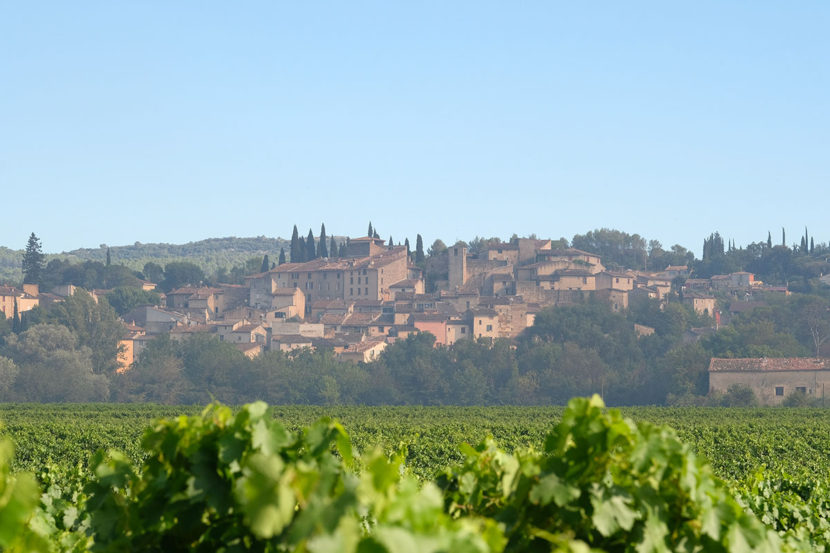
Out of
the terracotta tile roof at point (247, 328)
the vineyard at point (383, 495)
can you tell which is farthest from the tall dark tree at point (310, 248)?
the vineyard at point (383, 495)

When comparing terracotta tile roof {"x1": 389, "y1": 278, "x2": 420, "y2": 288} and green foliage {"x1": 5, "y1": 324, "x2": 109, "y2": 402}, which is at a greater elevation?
terracotta tile roof {"x1": 389, "y1": 278, "x2": 420, "y2": 288}

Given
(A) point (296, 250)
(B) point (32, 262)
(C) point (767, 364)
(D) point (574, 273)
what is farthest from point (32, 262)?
(C) point (767, 364)

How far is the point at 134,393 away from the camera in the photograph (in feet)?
289

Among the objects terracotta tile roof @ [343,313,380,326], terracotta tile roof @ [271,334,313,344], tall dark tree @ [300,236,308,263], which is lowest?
terracotta tile roof @ [271,334,313,344]

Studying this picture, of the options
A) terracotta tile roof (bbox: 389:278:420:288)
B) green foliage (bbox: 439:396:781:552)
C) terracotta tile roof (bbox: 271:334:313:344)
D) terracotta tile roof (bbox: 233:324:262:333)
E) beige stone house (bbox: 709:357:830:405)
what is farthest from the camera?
terracotta tile roof (bbox: 389:278:420:288)

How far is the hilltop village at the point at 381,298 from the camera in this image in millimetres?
98812

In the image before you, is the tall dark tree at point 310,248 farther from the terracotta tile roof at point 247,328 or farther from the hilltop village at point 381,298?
the terracotta tile roof at point 247,328

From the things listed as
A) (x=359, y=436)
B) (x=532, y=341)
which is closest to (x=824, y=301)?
(x=532, y=341)

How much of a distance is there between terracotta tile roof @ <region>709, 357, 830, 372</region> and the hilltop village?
24.0m

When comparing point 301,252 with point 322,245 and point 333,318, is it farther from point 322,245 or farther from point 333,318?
point 333,318

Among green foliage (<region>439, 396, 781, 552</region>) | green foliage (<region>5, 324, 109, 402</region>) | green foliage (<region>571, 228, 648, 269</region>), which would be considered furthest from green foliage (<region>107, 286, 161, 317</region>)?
green foliage (<region>439, 396, 781, 552</region>)

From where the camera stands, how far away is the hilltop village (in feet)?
324

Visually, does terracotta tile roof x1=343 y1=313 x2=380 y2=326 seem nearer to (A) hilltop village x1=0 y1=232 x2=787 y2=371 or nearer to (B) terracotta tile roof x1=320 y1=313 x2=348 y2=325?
(A) hilltop village x1=0 y1=232 x2=787 y2=371

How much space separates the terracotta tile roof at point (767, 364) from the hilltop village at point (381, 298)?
78.9ft
